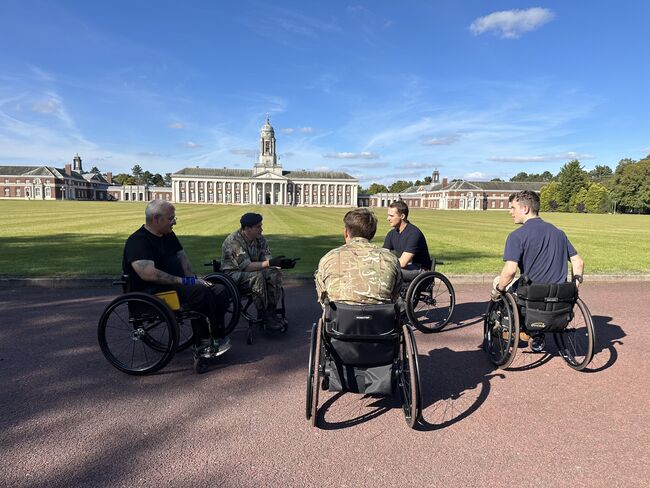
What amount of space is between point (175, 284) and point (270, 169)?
122916 mm

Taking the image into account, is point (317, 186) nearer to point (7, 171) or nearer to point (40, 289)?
point (7, 171)

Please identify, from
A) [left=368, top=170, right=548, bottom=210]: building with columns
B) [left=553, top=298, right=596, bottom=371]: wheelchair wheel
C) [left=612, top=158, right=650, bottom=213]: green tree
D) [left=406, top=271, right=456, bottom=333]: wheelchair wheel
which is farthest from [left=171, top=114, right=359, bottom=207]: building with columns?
[left=553, top=298, right=596, bottom=371]: wheelchair wheel

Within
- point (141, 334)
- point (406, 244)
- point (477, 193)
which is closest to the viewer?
point (141, 334)

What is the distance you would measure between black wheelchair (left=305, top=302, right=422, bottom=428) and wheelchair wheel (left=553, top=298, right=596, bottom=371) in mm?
2262

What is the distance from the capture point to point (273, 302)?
565cm

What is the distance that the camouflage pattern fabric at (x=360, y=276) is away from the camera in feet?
10.8

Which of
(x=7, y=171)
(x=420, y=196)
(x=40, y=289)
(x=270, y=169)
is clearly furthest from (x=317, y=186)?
(x=40, y=289)

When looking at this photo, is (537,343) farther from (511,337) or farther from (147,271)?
(147,271)

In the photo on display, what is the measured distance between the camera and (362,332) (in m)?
3.19

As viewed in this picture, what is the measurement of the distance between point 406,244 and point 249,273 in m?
2.42

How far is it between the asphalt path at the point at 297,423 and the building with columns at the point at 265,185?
118584 mm

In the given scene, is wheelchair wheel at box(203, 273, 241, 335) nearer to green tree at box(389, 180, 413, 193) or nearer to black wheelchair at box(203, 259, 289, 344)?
black wheelchair at box(203, 259, 289, 344)

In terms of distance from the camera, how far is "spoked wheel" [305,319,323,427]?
3.20 metres

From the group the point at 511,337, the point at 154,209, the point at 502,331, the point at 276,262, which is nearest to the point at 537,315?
the point at 511,337
